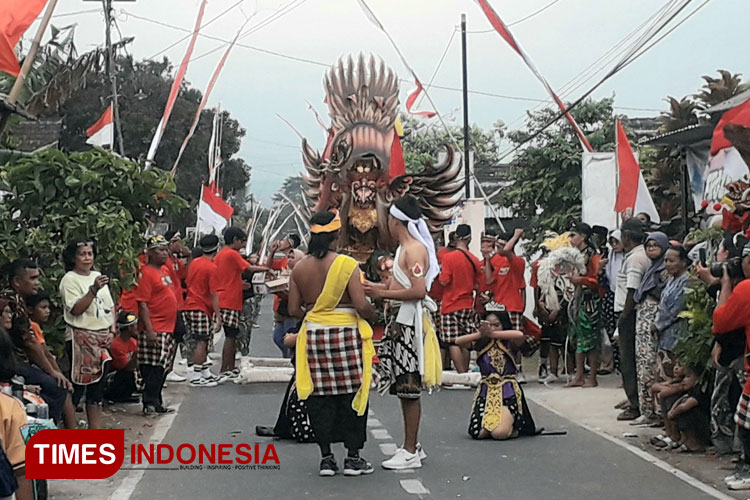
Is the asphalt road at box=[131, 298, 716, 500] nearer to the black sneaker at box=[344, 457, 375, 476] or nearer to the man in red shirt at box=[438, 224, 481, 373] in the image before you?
the black sneaker at box=[344, 457, 375, 476]

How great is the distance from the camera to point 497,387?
30.6 ft

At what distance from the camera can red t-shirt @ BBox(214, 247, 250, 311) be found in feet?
46.1

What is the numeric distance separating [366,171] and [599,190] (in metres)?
3.58

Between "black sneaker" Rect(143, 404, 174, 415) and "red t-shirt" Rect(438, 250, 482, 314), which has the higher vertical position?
"red t-shirt" Rect(438, 250, 482, 314)

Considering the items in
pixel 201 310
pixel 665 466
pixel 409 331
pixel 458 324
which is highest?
pixel 409 331

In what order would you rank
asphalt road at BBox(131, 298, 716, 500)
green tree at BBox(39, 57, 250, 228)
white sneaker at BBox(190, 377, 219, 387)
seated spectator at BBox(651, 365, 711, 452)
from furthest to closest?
green tree at BBox(39, 57, 250, 228) < white sneaker at BBox(190, 377, 219, 387) < seated spectator at BBox(651, 365, 711, 452) < asphalt road at BBox(131, 298, 716, 500)

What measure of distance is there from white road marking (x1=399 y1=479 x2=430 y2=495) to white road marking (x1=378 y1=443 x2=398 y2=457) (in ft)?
3.42

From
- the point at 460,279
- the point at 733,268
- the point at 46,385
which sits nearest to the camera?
the point at 46,385

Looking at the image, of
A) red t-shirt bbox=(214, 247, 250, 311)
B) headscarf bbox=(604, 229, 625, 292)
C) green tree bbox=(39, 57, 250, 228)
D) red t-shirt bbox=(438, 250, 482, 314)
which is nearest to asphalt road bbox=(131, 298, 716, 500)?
headscarf bbox=(604, 229, 625, 292)

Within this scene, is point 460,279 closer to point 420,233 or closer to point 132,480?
point 420,233

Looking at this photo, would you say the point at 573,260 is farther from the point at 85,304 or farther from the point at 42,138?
the point at 42,138

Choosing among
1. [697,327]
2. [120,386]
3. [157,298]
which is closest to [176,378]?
[120,386]

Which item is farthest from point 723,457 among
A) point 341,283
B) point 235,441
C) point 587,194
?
point 587,194

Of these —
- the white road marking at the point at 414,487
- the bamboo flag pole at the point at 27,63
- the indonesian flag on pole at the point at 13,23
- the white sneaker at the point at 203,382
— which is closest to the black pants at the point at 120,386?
the white sneaker at the point at 203,382
